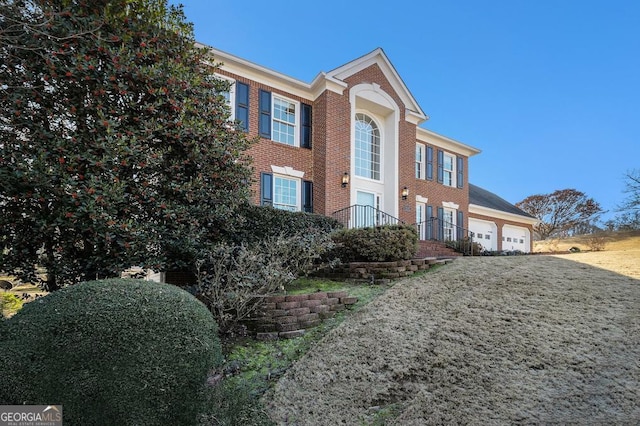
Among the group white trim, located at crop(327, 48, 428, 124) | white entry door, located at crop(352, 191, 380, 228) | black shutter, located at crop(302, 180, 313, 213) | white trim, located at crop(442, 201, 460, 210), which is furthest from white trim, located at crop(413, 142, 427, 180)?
black shutter, located at crop(302, 180, 313, 213)

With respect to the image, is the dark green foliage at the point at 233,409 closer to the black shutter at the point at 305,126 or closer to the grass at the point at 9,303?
the grass at the point at 9,303

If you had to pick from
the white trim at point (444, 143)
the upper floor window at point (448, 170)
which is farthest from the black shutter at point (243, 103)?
the upper floor window at point (448, 170)

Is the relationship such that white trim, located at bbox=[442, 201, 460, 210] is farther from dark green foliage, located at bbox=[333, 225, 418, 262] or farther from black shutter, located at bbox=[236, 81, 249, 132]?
black shutter, located at bbox=[236, 81, 249, 132]

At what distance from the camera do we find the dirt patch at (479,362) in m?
2.91

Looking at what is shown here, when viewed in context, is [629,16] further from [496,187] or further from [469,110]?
[496,187]

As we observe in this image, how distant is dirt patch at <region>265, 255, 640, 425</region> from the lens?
9.53 feet

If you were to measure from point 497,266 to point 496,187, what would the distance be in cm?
2226

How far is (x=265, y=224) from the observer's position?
724 centimetres

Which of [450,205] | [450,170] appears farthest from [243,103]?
[450,170]

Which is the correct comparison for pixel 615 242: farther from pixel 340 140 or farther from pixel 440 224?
pixel 340 140

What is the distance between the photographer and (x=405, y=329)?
4.41 meters

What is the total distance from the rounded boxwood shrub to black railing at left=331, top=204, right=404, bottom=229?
932 cm

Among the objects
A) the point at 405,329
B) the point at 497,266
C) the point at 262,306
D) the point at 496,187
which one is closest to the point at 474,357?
the point at 405,329

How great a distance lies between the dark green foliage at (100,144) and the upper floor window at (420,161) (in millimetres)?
12414
